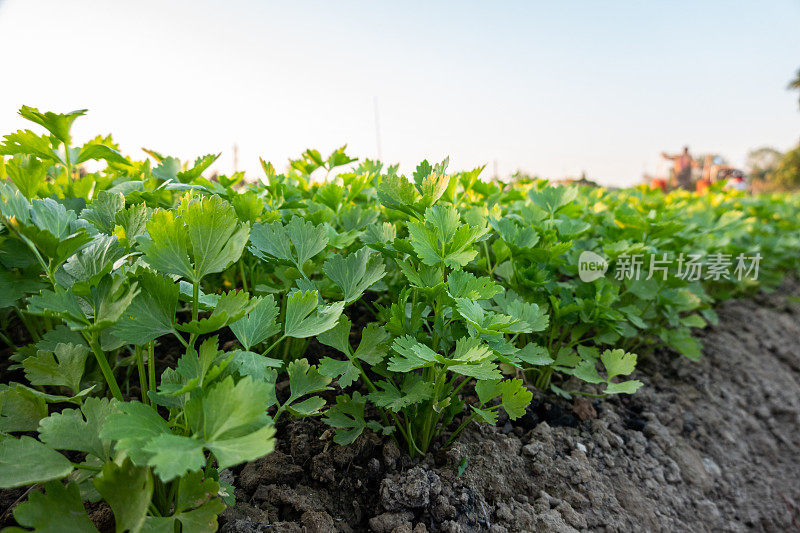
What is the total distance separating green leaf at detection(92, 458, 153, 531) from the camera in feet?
2.41

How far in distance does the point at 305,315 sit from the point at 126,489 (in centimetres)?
39

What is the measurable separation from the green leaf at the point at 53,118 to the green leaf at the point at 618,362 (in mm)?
1654

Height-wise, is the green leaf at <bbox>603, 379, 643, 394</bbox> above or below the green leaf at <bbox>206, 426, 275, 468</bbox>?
below

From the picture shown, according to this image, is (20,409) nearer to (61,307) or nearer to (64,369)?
(64,369)

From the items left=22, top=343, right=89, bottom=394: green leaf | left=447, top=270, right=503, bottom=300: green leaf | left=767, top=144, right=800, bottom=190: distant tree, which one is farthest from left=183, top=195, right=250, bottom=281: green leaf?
left=767, top=144, right=800, bottom=190: distant tree

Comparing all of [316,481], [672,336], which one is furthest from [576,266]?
[316,481]

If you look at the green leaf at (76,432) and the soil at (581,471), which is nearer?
the green leaf at (76,432)

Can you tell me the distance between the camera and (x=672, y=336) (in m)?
2.30

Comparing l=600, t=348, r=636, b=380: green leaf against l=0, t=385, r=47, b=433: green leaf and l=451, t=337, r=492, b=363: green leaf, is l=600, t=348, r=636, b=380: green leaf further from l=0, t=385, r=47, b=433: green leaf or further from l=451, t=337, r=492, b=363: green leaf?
l=0, t=385, r=47, b=433: green leaf

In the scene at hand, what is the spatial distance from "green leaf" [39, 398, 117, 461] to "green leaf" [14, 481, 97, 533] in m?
0.06

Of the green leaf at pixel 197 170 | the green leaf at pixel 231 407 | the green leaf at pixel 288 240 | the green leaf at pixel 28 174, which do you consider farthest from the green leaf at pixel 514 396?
the green leaf at pixel 28 174

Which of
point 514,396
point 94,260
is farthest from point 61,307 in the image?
point 514,396

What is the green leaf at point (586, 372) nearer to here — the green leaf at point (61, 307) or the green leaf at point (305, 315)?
the green leaf at point (305, 315)

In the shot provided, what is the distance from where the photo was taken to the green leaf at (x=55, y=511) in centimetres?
74
